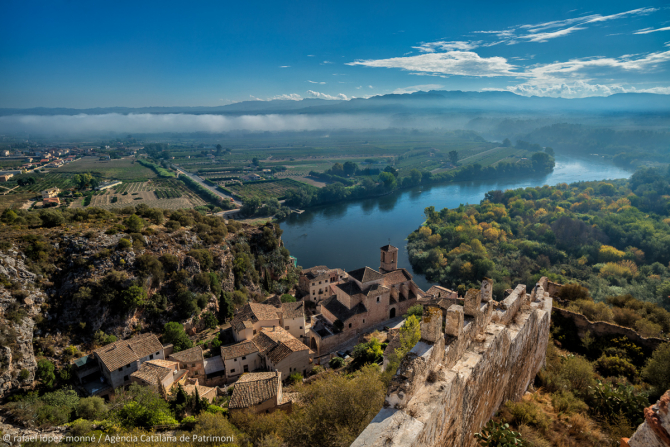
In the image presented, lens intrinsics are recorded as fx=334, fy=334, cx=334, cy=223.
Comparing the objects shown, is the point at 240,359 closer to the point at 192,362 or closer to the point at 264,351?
the point at 264,351

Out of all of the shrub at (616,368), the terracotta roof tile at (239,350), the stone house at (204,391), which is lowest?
the stone house at (204,391)

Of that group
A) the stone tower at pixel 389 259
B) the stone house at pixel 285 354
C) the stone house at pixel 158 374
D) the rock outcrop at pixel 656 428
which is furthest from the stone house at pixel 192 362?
the rock outcrop at pixel 656 428

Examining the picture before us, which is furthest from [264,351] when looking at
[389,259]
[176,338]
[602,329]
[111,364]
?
[602,329]

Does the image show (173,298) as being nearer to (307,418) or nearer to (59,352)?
(59,352)

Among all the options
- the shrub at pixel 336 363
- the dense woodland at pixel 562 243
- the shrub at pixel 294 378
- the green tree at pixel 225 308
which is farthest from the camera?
the dense woodland at pixel 562 243

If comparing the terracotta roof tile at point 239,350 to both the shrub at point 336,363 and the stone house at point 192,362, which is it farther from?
the shrub at point 336,363

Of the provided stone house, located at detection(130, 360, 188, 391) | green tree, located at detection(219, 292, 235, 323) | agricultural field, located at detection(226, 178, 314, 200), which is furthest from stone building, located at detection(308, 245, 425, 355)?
agricultural field, located at detection(226, 178, 314, 200)
